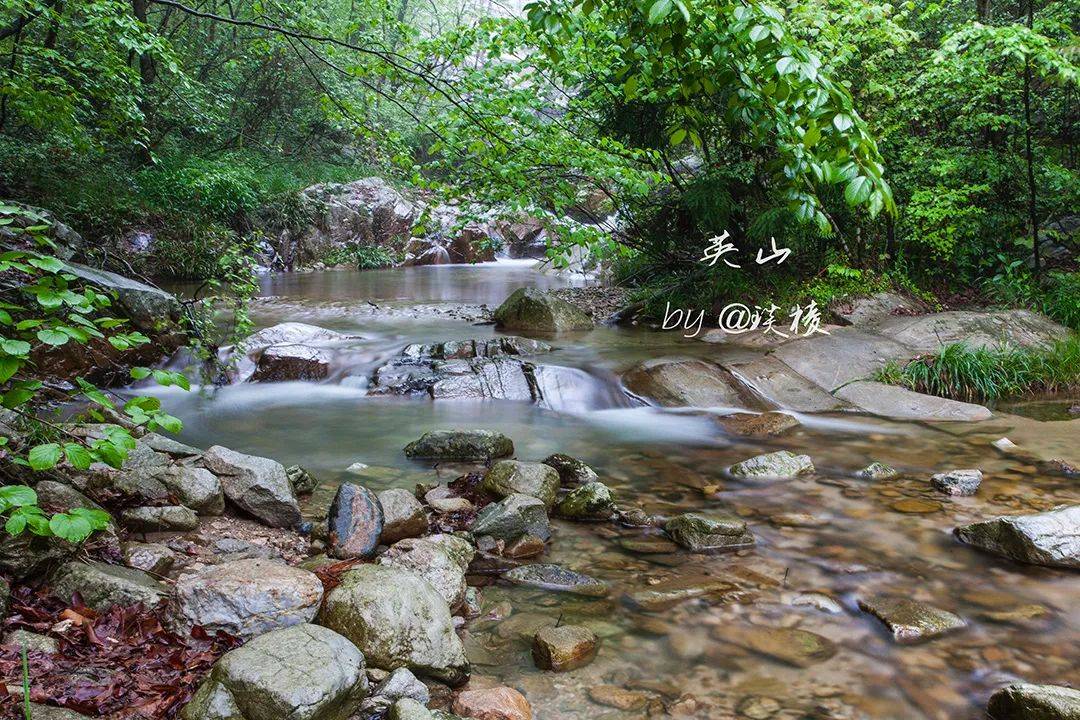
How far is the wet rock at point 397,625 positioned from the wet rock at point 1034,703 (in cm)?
215

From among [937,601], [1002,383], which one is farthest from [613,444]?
[1002,383]

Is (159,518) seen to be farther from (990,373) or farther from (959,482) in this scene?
(990,373)

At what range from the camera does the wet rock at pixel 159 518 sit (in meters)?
3.52

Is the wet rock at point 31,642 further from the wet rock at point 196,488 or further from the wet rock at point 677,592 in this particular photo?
the wet rock at point 677,592

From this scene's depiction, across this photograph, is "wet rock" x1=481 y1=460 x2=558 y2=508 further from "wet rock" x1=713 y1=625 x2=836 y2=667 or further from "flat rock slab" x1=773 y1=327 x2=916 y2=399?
"flat rock slab" x1=773 y1=327 x2=916 y2=399

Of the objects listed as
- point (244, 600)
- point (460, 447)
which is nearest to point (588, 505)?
point (460, 447)

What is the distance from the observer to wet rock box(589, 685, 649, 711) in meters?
2.70

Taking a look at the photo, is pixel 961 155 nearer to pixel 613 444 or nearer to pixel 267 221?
pixel 613 444

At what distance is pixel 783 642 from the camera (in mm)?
3160

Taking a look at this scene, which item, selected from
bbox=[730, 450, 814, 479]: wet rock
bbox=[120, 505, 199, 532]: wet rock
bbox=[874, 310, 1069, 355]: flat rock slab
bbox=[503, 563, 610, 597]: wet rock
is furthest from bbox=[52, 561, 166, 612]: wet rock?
bbox=[874, 310, 1069, 355]: flat rock slab

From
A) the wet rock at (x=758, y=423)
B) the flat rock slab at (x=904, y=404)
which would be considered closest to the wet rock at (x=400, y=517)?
the wet rock at (x=758, y=423)

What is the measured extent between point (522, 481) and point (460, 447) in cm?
110

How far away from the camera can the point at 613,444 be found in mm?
6449

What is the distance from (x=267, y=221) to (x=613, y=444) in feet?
57.1
